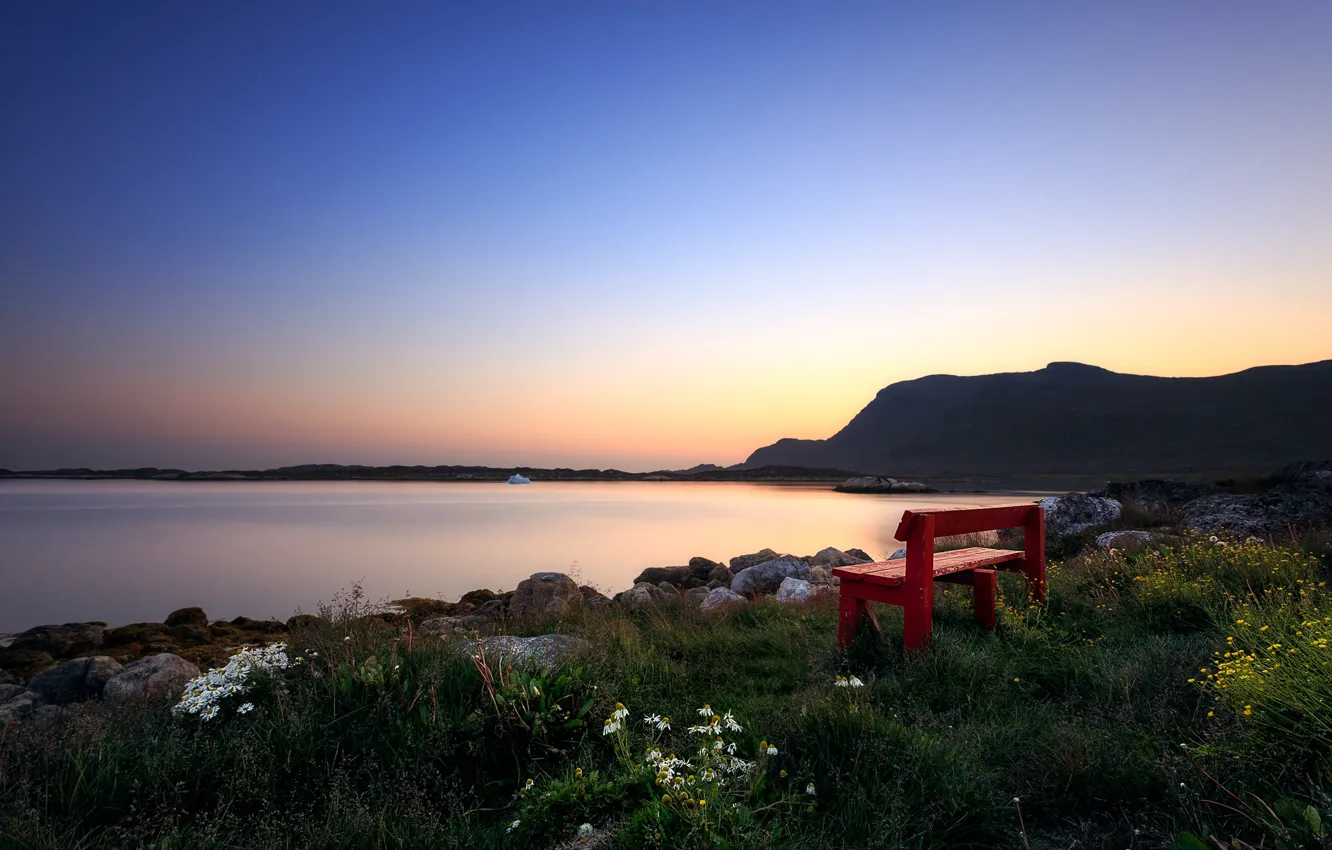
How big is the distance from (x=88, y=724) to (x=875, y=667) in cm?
573

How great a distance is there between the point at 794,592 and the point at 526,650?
234 inches

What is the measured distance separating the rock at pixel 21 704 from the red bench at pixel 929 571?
337 inches

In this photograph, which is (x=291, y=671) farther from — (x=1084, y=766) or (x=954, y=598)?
(x=954, y=598)

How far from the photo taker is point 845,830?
3.10 meters

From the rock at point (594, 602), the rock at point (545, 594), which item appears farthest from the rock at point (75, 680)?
the rock at point (594, 602)

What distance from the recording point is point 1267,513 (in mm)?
13148

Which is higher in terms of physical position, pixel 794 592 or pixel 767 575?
pixel 794 592

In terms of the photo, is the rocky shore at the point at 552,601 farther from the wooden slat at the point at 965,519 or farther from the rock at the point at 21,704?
the wooden slat at the point at 965,519

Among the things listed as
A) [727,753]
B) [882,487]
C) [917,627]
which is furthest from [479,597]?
[882,487]

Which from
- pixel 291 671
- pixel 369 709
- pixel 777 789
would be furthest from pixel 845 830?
pixel 291 671

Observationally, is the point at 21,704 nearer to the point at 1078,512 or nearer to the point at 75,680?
the point at 75,680

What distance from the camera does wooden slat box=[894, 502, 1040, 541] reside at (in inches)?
219

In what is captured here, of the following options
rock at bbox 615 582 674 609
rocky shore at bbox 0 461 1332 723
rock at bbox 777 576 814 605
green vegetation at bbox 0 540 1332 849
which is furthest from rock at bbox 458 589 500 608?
green vegetation at bbox 0 540 1332 849

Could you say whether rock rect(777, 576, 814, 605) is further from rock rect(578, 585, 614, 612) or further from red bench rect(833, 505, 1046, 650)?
red bench rect(833, 505, 1046, 650)
